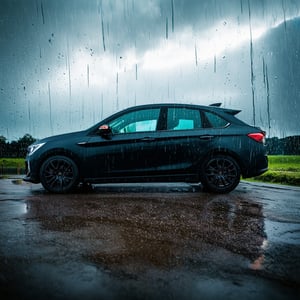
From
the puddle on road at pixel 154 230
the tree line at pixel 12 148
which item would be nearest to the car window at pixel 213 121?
the puddle on road at pixel 154 230

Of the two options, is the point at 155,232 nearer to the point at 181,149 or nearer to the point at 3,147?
the point at 181,149

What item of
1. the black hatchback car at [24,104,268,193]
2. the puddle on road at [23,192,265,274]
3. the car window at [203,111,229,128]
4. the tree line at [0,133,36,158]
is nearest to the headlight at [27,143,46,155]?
the black hatchback car at [24,104,268,193]

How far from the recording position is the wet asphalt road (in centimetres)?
168

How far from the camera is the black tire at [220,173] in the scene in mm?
6297

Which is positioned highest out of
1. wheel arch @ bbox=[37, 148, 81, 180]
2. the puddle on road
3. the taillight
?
the taillight

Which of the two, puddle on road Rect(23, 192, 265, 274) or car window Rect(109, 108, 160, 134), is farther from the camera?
car window Rect(109, 108, 160, 134)

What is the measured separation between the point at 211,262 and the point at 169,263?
11.0 inches

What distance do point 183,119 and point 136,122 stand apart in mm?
948

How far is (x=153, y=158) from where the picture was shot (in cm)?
630

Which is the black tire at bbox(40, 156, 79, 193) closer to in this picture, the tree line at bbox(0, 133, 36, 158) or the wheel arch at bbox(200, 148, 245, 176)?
the wheel arch at bbox(200, 148, 245, 176)

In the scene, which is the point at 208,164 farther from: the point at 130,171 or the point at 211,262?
the point at 211,262

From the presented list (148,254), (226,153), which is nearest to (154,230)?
(148,254)

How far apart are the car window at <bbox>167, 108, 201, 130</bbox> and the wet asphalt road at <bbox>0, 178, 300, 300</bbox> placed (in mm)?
2536

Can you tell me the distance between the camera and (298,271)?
6.51ft
